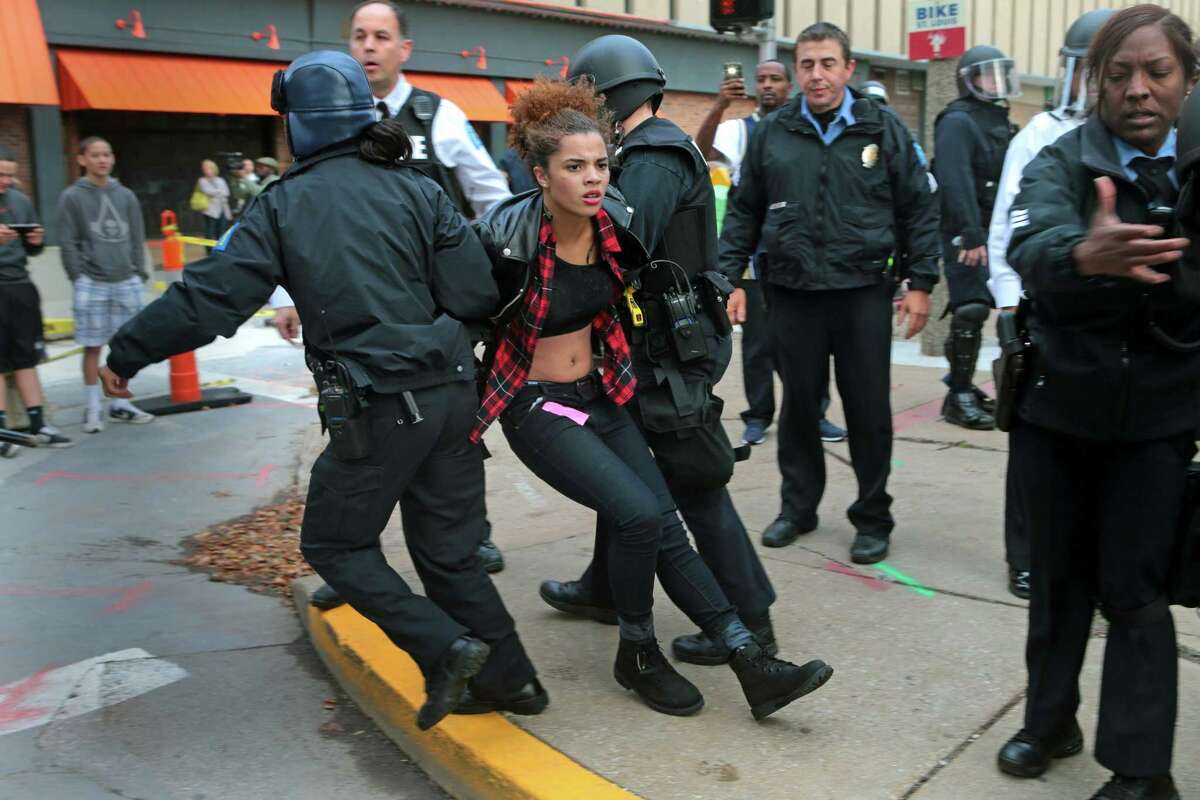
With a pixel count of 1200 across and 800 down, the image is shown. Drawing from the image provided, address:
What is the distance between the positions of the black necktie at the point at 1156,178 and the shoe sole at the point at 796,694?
4.84ft

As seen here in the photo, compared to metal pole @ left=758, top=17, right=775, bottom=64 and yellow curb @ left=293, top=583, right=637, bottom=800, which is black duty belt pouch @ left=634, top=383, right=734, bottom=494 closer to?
yellow curb @ left=293, top=583, right=637, bottom=800

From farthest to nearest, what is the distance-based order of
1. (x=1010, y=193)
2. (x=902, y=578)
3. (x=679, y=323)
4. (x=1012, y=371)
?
Result: (x=902, y=578)
(x=1010, y=193)
(x=679, y=323)
(x=1012, y=371)

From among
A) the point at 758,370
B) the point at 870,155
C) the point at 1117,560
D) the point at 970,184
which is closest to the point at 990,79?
the point at 970,184

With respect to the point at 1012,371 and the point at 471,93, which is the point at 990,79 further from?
the point at 471,93

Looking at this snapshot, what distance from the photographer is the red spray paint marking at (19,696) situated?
12.8 ft

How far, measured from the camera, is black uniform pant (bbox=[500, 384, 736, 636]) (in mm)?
3490

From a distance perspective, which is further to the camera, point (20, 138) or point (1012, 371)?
point (20, 138)

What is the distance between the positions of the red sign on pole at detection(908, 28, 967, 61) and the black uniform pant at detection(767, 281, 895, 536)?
6.32 m

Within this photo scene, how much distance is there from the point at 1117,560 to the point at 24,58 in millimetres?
17432

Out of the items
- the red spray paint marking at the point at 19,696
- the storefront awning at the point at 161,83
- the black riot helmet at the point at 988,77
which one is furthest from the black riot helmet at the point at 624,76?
the storefront awning at the point at 161,83

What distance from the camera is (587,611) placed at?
4.42 m

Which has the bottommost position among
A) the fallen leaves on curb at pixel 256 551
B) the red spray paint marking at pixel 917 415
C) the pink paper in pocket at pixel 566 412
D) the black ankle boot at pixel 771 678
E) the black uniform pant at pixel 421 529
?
the fallen leaves on curb at pixel 256 551

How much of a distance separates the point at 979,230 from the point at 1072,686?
385cm

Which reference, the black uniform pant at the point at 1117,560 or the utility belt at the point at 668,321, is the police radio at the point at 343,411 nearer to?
the utility belt at the point at 668,321
